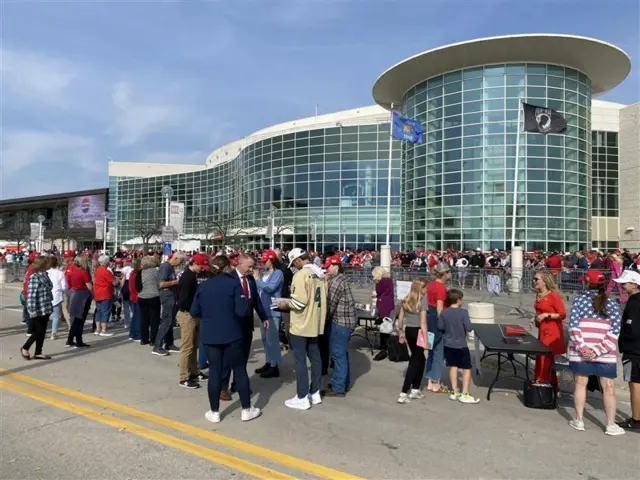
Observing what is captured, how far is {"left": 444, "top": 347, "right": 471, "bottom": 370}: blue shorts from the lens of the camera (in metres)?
6.00

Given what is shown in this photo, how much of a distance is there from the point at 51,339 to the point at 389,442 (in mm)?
8298

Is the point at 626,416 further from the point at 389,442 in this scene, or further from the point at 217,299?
the point at 217,299

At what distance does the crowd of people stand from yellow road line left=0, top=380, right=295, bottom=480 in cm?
68

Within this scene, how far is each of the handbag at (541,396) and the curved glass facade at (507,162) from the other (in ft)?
89.3

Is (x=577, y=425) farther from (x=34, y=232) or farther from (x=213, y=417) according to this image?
(x=34, y=232)

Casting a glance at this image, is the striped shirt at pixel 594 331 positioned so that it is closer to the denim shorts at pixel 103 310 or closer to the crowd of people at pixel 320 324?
the crowd of people at pixel 320 324

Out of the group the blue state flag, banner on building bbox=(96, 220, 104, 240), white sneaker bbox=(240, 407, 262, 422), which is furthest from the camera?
banner on building bbox=(96, 220, 104, 240)

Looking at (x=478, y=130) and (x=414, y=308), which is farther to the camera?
(x=478, y=130)

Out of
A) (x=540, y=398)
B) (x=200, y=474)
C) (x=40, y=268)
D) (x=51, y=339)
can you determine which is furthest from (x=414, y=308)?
(x=51, y=339)

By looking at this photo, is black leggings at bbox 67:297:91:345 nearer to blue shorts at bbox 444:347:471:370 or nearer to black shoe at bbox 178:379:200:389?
black shoe at bbox 178:379:200:389

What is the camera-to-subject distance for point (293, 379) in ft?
23.3

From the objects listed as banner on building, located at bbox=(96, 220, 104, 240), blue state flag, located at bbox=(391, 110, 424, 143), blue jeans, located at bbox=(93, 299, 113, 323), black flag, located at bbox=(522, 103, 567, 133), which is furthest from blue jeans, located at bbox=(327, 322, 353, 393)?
banner on building, located at bbox=(96, 220, 104, 240)

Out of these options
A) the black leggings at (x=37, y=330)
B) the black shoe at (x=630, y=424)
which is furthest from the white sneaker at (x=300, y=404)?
the black leggings at (x=37, y=330)

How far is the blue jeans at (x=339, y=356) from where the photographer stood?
623 centimetres
